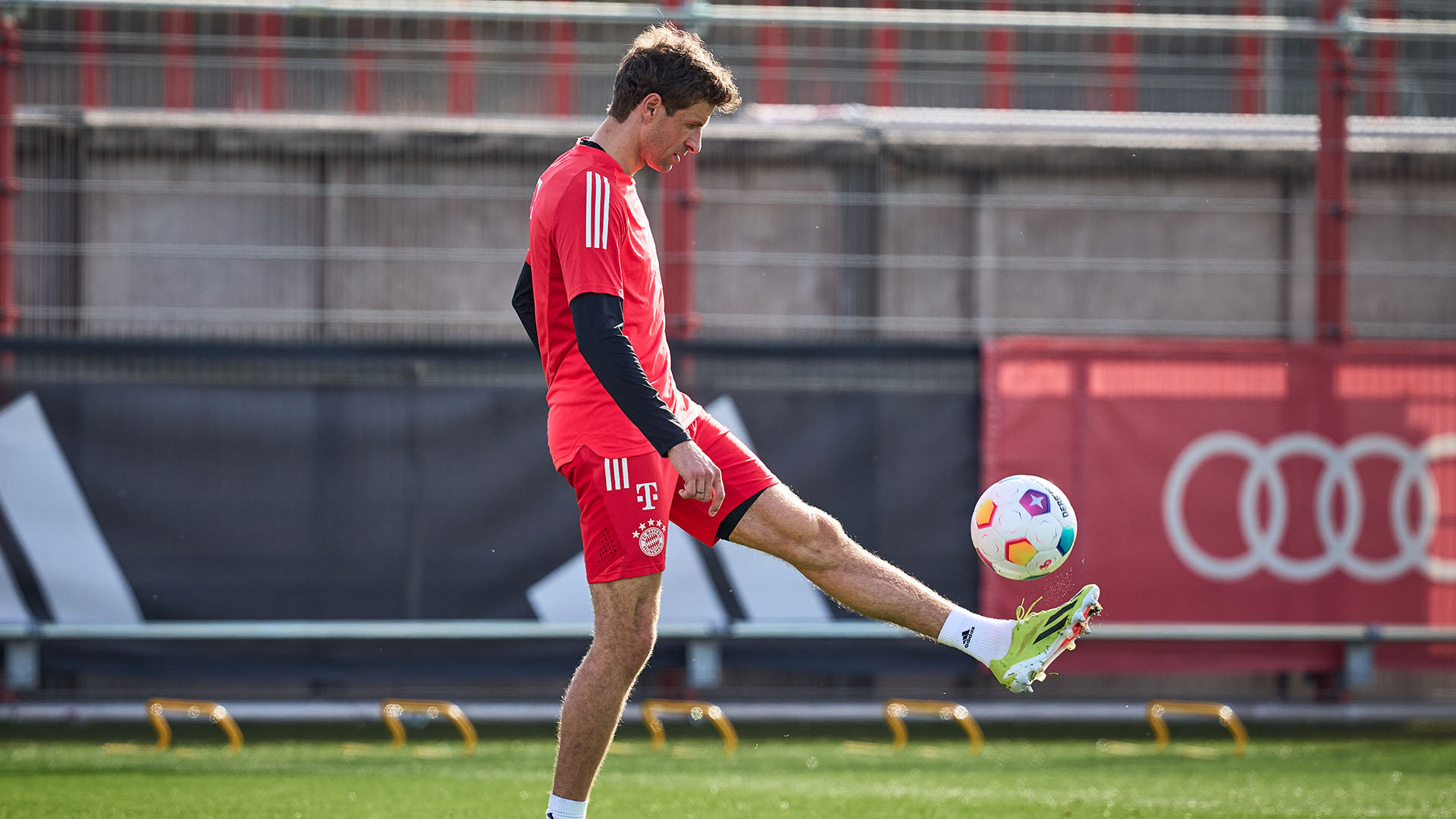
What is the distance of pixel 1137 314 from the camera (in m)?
9.17

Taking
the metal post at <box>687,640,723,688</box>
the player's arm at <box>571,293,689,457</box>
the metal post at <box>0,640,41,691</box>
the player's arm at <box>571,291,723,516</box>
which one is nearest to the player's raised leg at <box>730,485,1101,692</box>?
the player's arm at <box>571,291,723,516</box>

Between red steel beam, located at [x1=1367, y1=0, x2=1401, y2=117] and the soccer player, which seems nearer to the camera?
the soccer player

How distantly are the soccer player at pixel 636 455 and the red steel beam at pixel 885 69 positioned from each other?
5.62 meters

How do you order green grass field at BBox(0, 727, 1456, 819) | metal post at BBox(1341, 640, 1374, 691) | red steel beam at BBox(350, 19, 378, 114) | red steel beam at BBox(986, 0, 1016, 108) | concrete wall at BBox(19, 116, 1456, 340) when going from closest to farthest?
1. green grass field at BBox(0, 727, 1456, 819)
2. metal post at BBox(1341, 640, 1374, 691)
3. concrete wall at BBox(19, 116, 1456, 340)
4. red steel beam at BBox(350, 19, 378, 114)
5. red steel beam at BBox(986, 0, 1016, 108)

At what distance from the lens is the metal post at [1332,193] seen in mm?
8295

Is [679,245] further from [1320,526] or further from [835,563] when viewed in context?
[835,563]

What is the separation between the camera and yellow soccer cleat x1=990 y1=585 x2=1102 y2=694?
141 inches

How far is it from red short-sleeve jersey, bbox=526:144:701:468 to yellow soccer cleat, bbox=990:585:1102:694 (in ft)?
3.19

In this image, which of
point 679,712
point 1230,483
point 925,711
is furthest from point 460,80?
point 1230,483

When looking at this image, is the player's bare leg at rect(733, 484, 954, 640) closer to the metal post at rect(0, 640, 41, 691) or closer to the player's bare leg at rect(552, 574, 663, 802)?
the player's bare leg at rect(552, 574, 663, 802)

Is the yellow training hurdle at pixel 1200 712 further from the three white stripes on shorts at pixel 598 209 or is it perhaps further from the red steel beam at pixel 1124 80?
the three white stripes on shorts at pixel 598 209

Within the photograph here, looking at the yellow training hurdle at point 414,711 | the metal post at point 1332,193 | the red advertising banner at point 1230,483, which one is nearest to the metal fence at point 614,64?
the metal post at point 1332,193

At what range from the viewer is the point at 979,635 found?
3627mm

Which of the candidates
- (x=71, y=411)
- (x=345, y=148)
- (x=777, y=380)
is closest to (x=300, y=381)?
(x=71, y=411)
